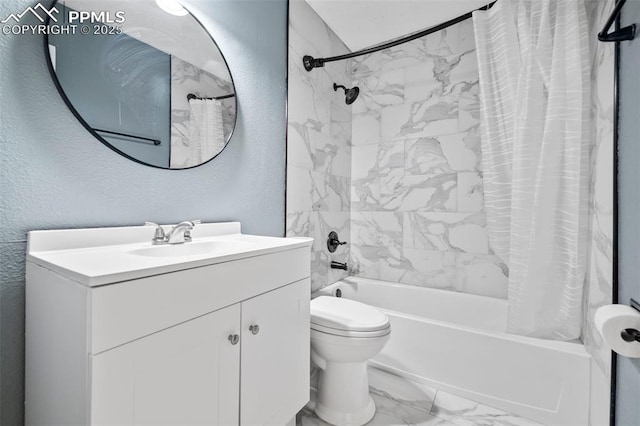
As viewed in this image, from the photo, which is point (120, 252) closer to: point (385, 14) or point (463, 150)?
point (385, 14)

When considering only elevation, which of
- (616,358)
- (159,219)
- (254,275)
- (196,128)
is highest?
(196,128)

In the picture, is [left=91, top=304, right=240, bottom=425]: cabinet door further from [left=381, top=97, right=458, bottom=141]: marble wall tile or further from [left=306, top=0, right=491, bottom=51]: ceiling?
[left=381, top=97, right=458, bottom=141]: marble wall tile

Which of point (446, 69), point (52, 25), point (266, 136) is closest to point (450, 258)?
point (446, 69)

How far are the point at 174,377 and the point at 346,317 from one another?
880 millimetres

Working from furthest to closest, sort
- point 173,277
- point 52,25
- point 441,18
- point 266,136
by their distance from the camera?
point 441,18
point 266,136
point 52,25
point 173,277

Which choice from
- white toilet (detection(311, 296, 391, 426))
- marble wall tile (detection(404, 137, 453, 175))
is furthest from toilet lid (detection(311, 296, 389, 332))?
marble wall tile (detection(404, 137, 453, 175))

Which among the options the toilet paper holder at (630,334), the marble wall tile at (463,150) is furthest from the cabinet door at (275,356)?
the marble wall tile at (463,150)

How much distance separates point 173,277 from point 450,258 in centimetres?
204

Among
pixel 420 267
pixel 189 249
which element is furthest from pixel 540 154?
pixel 189 249

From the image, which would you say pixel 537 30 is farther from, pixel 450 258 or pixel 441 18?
pixel 450 258

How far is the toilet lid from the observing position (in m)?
1.36

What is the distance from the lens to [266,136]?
5.47 feet

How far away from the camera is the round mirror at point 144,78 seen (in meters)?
0.92

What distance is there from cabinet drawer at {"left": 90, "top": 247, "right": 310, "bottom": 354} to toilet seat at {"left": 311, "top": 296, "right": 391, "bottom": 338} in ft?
1.60
